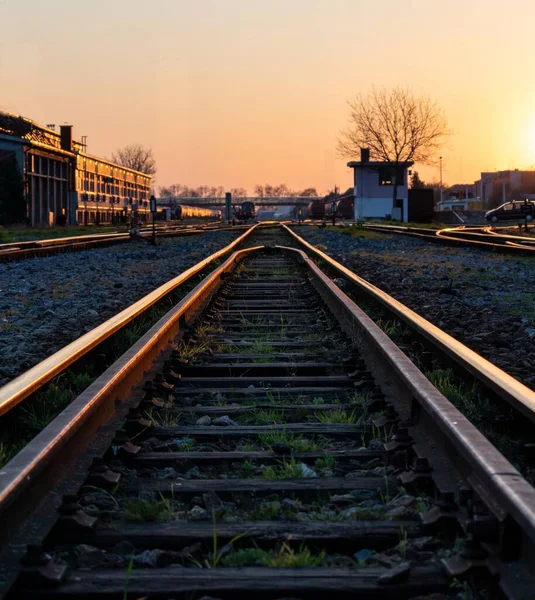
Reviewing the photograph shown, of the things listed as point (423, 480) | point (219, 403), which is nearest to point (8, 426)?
point (219, 403)

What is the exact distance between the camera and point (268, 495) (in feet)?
9.78

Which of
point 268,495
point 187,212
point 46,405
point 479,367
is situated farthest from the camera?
point 187,212

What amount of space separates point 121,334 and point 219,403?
6.54ft

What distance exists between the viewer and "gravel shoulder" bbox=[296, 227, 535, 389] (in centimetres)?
612

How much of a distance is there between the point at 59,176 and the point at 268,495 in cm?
5572

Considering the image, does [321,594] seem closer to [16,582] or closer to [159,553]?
[159,553]

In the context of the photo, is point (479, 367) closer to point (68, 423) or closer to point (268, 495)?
point (268, 495)

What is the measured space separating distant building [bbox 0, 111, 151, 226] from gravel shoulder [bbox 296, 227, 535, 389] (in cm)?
3285

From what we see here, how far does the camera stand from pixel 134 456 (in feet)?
11.1

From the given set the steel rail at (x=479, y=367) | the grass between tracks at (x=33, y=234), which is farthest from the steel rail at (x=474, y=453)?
the grass between tracks at (x=33, y=234)

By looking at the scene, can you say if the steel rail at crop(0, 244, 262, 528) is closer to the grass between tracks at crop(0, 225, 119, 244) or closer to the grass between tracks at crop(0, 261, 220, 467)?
the grass between tracks at crop(0, 261, 220, 467)

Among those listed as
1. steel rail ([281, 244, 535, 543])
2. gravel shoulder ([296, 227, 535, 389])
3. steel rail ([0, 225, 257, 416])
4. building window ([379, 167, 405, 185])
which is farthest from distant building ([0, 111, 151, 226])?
steel rail ([281, 244, 535, 543])

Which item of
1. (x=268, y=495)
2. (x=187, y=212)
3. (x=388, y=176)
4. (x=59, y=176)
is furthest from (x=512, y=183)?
(x=268, y=495)

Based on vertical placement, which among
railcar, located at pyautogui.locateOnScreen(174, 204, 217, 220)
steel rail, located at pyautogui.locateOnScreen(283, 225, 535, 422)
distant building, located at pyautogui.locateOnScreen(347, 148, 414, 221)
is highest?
distant building, located at pyautogui.locateOnScreen(347, 148, 414, 221)
